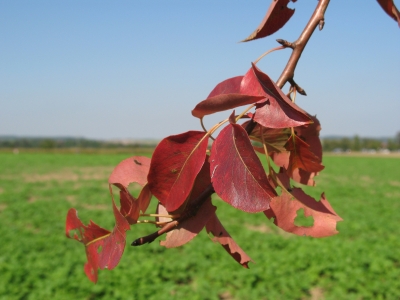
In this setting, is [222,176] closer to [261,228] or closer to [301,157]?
[301,157]

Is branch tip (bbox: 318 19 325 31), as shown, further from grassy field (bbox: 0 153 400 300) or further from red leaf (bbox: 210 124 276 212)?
grassy field (bbox: 0 153 400 300)

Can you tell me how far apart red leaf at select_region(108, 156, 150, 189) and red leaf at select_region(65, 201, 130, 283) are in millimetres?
47

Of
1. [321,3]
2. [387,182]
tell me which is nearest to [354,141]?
[387,182]

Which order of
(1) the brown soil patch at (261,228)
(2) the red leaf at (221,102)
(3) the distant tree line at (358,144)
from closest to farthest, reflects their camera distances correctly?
1. (2) the red leaf at (221,102)
2. (1) the brown soil patch at (261,228)
3. (3) the distant tree line at (358,144)

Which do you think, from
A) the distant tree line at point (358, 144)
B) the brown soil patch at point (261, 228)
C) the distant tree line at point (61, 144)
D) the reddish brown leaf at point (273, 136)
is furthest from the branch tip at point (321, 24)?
the distant tree line at point (358, 144)

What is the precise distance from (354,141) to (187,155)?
5159 centimetres

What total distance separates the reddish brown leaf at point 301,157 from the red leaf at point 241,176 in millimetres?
81

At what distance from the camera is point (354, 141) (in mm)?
48281

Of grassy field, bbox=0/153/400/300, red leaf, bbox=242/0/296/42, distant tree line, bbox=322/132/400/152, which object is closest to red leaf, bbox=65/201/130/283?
red leaf, bbox=242/0/296/42

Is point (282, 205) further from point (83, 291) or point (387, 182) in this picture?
point (387, 182)

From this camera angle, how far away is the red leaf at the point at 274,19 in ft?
1.35

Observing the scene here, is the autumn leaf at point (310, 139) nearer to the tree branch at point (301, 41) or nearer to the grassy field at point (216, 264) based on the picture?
the tree branch at point (301, 41)

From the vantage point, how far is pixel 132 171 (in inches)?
14.4

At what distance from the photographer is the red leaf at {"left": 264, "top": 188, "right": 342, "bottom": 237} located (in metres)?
0.37
